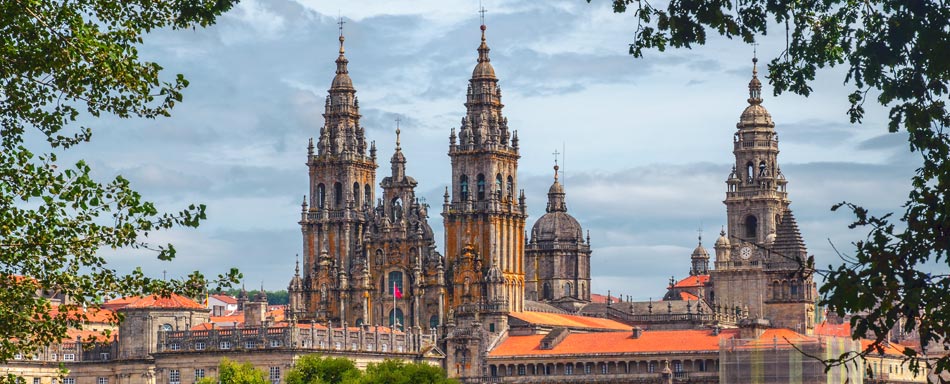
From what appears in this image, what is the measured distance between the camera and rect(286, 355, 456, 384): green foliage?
134 meters

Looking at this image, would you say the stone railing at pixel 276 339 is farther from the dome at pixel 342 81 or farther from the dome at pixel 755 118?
the dome at pixel 755 118

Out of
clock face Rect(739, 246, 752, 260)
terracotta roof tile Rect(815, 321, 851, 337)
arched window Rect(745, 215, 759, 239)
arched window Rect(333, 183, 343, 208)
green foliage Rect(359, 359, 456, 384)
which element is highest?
arched window Rect(333, 183, 343, 208)

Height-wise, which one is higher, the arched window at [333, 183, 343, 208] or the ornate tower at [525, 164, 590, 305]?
the arched window at [333, 183, 343, 208]

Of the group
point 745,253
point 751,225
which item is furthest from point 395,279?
point 751,225

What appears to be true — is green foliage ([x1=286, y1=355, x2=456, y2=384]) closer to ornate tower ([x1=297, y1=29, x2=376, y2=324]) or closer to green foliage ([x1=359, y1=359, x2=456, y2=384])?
green foliage ([x1=359, y1=359, x2=456, y2=384])

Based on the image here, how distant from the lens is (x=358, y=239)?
169500 millimetres

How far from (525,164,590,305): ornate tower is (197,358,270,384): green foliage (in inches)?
2182

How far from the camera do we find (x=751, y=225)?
18200 cm

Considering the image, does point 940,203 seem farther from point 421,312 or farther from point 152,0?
point 421,312

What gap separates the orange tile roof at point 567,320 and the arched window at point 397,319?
9972mm

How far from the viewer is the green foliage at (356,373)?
5261 inches

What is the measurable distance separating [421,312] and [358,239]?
367 inches

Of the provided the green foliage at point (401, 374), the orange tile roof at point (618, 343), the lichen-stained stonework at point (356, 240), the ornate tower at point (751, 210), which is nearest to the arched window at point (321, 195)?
the lichen-stained stonework at point (356, 240)

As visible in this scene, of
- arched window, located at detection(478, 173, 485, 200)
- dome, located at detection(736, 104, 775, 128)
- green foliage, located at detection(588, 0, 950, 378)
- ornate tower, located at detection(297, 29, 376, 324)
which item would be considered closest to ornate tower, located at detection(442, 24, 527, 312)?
arched window, located at detection(478, 173, 485, 200)
